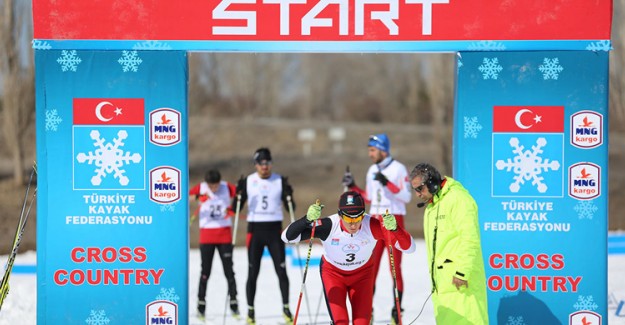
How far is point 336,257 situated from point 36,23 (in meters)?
3.65

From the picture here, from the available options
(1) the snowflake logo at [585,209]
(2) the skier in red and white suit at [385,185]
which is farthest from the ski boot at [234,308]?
(1) the snowflake logo at [585,209]

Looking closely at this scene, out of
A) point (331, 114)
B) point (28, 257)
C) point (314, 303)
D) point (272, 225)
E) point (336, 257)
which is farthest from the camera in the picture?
point (331, 114)

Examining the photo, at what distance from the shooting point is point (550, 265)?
8.41 meters

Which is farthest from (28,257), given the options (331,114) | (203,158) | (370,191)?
(331,114)

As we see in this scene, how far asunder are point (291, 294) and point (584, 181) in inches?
197

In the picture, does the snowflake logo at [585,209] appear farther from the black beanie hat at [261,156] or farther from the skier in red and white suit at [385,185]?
the black beanie hat at [261,156]

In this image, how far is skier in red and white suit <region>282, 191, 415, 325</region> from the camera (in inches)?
286

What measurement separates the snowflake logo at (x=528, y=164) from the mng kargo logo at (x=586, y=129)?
0.96 ft

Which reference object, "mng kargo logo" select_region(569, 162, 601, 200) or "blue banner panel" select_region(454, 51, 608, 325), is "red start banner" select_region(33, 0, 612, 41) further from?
"mng kargo logo" select_region(569, 162, 601, 200)

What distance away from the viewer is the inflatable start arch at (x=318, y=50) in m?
8.27

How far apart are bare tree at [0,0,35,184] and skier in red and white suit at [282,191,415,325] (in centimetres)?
1597

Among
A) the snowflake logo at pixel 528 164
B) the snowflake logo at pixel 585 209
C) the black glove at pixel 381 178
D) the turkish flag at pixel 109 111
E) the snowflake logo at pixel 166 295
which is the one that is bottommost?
the snowflake logo at pixel 166 295

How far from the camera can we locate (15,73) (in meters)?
21.4

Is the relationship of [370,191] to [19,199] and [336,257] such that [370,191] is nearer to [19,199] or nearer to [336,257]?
[336,257]
